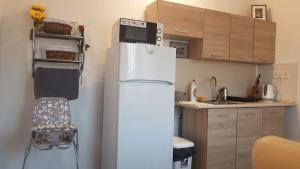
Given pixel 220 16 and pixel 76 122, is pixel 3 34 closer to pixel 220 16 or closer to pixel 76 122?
pixel 76 122

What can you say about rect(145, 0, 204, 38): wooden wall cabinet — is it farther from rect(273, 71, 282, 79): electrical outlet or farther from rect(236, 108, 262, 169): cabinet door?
rect(273, 71, 282, 79): electrical outlet

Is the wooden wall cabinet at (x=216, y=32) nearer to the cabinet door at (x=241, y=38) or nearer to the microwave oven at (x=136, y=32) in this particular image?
the cabinet door at (x=241, y=38)

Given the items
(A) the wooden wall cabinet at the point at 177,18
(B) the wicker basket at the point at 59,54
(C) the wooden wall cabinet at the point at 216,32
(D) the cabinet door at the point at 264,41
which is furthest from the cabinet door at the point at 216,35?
(B) the wicker basket at the point at 59,54

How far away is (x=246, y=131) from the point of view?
9.43 feet

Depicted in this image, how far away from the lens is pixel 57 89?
240 centimetres

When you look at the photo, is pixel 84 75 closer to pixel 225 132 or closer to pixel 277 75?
pixel 225 132

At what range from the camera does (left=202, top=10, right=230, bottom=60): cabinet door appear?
9.89 ft

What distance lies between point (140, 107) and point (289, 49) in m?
2.33

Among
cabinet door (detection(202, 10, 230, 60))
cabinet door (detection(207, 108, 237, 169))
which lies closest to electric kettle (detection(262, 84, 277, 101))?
cabinet door (detection(202, 10, 230, 60))

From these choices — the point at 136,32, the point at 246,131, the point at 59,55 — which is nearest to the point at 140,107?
the point at 136,32

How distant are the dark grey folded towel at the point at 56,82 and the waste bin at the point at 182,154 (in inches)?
45.6

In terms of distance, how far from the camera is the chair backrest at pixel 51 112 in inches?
90.8

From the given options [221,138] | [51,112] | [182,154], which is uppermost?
[51,112]

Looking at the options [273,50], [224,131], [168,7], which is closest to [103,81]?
[168,7]
